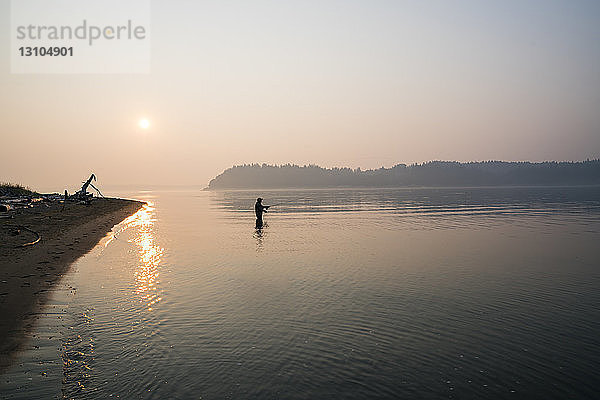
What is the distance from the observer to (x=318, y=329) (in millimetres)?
14422

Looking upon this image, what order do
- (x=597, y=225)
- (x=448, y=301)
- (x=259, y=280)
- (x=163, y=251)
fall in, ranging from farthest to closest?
(x=597, y=225)
(x=163, y=251)
(x=259, y=280)
(x=448, y=301)

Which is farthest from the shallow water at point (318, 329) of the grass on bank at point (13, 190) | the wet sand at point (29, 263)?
the grass on bank at point (13, 190)

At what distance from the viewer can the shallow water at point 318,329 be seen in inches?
406

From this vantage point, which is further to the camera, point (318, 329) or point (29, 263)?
point (29, 263)

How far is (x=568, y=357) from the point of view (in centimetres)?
1196

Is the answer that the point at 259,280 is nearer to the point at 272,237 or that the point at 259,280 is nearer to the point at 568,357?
the point at 568,357

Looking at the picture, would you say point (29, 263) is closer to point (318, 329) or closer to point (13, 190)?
point (318, 329)

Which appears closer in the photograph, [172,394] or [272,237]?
[172,394]

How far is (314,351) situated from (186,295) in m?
8.57

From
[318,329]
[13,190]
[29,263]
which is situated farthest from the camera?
[13,190]

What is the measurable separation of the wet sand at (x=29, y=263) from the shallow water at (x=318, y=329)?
659 millimetres

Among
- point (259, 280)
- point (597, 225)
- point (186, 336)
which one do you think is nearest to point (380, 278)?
point (259, 280)

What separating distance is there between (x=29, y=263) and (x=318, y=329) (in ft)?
63.3

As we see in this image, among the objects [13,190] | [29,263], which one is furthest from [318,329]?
[13,190]
